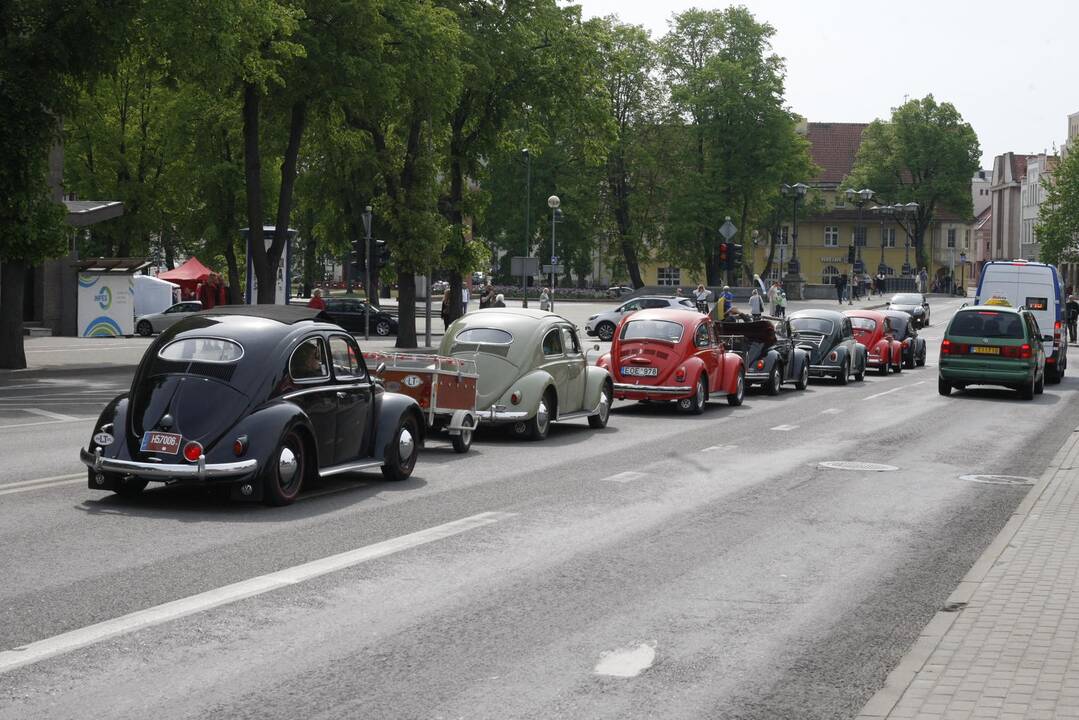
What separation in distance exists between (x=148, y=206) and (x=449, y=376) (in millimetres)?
56131

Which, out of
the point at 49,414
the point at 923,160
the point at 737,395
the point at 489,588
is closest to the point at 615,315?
the point at 737,395

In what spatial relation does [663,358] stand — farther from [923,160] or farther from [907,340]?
[923,160]

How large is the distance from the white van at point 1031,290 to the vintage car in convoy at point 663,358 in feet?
54.5

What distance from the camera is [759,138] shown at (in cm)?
8681

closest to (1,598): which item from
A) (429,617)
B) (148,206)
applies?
(429,617)

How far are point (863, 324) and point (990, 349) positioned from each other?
9204 mm

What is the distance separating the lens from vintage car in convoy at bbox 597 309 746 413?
80.0 ft

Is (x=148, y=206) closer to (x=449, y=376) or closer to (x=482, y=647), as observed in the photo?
(x=449, y=376)

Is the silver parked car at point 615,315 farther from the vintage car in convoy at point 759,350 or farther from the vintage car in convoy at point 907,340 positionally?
the vintage car in convoy at point 759,350

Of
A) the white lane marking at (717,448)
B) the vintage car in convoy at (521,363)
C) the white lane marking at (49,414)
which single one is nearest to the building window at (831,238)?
the vintage car in convoy at (521,363)

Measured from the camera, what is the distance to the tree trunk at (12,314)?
31.2m

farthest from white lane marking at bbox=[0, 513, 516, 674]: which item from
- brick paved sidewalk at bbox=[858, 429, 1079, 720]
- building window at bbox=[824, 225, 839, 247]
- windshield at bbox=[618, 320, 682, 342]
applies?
building window at bbox=[824, 225, 839, 247]

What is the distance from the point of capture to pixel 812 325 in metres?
34.9

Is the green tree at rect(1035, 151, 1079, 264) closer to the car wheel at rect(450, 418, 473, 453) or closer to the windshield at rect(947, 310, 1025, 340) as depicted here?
the windshield at rect(947, 310, 1025, 340)
